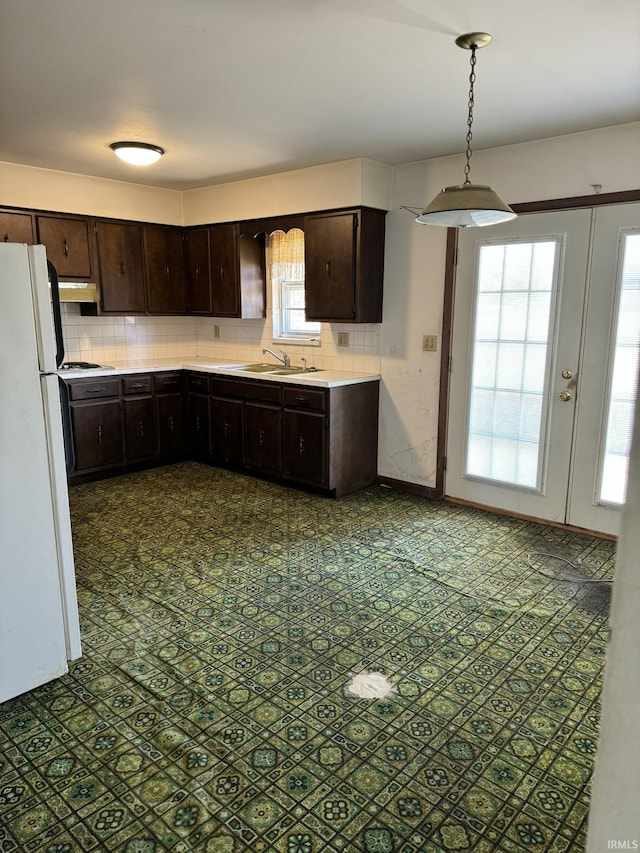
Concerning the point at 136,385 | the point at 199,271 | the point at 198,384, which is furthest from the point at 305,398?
the point at 199,271

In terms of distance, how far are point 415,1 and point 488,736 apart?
260 cm

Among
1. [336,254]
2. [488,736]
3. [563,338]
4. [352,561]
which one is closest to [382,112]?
[336,254]

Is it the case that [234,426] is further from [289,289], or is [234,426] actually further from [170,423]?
[289,289]

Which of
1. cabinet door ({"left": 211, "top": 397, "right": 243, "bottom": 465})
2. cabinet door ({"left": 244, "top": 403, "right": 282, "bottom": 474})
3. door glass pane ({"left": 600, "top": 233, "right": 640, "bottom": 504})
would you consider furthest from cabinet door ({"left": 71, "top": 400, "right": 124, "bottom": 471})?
door glass pane ({"left": 600, "top": 233, "right": 640, "bottom": 504})

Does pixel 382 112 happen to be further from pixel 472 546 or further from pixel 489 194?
pixel 472 546

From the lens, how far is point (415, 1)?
2.09 m

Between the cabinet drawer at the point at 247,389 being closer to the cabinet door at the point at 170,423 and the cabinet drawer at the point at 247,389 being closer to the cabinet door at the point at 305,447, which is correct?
the cabinet door at the point at 305,447

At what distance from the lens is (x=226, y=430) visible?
520 centimetres

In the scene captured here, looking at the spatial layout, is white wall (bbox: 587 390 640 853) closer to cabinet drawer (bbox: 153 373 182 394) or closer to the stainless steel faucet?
the stainless steel faucet

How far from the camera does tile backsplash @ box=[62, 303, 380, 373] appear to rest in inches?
192

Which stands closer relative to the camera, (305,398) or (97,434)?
(305,398)

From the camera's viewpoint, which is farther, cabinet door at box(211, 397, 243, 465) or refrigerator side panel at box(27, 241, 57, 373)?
A: cabinet door at box(211, 397, 243, 465)

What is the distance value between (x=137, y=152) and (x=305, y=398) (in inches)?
80.4

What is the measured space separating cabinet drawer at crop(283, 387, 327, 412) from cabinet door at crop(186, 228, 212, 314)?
1.56 meters
